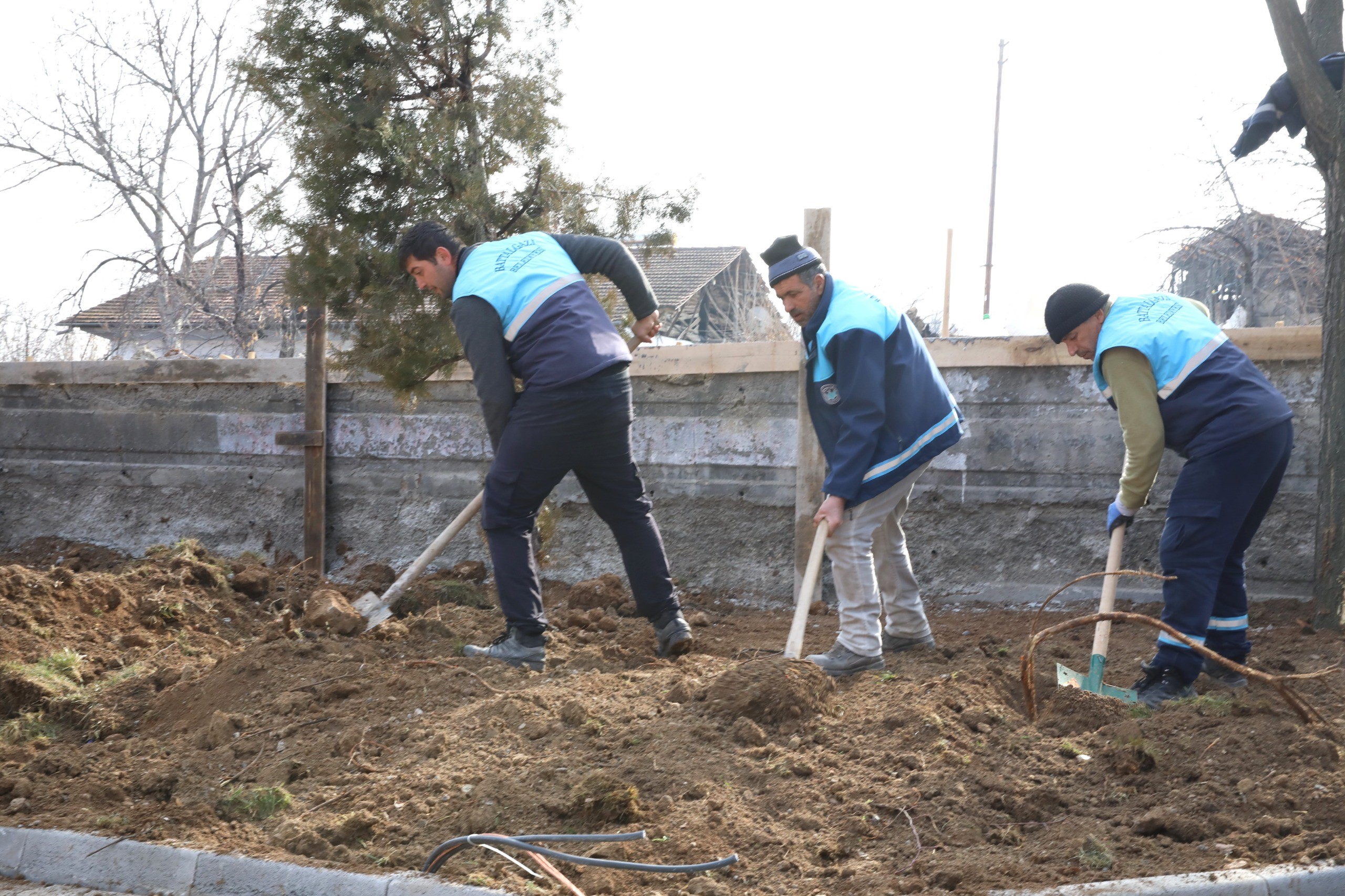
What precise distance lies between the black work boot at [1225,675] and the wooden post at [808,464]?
2083 mm

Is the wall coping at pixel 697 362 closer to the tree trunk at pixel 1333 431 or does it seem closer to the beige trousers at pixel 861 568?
the tree trunk at pixel 1333 431

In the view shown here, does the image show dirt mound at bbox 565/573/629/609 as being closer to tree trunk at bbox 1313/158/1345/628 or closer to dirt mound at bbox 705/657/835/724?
dirt mound at bbox 705/657/835/724

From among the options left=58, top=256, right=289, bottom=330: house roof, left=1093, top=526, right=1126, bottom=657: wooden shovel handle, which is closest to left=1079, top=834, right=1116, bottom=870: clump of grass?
left=1093, top=526, right=1126, bottom=657: wooden shovel handle

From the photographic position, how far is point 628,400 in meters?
4.15

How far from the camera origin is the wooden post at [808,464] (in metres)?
5.57

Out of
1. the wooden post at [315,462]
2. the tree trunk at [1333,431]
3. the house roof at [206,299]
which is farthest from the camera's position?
the house roof at [206,299]

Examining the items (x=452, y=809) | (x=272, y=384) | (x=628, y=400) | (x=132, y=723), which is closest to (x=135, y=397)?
(x=272, y=384)

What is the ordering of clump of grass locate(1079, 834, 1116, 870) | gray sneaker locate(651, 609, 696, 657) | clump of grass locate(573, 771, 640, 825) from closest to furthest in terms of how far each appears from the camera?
1. clump of grass locate(1079, 834, 1116, 870)
2. clump of grass locate(573, 771, 640, 825)
3. gray sneaker locate(651, 609, 696, 657)

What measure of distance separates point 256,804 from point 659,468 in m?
3.50

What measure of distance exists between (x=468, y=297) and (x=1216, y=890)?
3116mm

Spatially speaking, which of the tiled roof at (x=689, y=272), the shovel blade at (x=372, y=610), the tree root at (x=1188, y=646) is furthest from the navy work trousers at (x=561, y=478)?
the tiled roof at (x=689, y=272)

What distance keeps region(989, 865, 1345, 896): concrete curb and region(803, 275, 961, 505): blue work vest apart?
1728 mm

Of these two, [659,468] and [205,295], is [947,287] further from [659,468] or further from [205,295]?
[205,295]

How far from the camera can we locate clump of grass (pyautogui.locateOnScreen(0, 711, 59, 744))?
3760 millimetres
